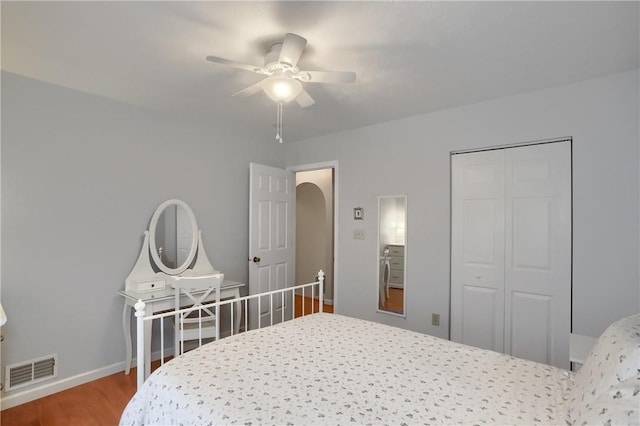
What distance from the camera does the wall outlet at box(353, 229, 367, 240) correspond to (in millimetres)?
3713

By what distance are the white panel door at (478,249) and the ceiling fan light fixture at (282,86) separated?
71.1 inches

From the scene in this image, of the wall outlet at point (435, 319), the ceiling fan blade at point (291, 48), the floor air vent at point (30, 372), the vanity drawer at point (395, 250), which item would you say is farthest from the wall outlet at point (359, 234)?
the floor air vent at point (30, 372)

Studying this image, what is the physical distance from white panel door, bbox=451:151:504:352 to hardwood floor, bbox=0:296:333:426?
9.15 ft


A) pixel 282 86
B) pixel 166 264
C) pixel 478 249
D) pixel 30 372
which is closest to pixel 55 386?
pixel 30 372

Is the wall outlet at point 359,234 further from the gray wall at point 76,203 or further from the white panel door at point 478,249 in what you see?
the gray wall at point 76,203

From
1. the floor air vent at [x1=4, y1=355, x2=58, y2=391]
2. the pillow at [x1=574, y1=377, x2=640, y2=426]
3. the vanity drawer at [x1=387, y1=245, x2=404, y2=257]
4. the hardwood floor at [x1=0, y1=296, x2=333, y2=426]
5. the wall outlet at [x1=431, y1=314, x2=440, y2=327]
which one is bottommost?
the hardwood floor at [x1=0, y1=296, x2=333, y2=426]

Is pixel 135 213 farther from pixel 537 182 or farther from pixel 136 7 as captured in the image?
pixel 537 182

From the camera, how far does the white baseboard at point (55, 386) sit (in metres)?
2.38

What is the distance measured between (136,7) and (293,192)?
283cm

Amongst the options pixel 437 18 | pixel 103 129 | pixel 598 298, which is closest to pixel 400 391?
pixel 437 18

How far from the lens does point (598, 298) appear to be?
7.85ft

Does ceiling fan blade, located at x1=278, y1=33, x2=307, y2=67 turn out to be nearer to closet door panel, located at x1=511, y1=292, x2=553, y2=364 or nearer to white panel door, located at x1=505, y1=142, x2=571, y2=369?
white panel door, located at x1=505, y1=142, x2=571, y2=369

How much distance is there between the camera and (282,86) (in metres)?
1.95

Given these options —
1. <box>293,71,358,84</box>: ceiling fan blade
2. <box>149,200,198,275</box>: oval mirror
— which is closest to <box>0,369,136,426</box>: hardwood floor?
<box>149,200,198,275</box>: oval mirror
